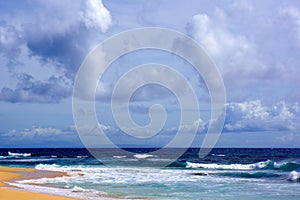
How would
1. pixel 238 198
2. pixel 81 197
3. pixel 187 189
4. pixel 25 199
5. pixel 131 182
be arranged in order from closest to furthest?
pixel 25 199
pixel 81 197
pixel 238 198
pixel 187 189
pixel 131 182

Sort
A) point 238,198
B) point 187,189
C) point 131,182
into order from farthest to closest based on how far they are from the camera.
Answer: point 131,182 → point 187,189 → point 238,198

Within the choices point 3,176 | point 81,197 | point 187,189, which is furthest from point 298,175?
point 3,176

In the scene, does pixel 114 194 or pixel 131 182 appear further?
pixel 131 182

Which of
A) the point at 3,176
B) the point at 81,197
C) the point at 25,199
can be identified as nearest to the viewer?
the point at 25,199

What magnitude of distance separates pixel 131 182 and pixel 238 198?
7.87 m

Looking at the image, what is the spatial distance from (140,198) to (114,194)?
1727 mm

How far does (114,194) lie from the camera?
19.0 meters

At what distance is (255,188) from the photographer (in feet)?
75.0

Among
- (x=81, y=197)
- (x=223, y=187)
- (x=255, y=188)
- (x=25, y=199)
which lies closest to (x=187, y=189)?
(x=223, y=187)

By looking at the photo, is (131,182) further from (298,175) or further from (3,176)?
(298,175)

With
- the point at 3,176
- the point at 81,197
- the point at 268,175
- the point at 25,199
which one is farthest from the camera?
the point at 268,175

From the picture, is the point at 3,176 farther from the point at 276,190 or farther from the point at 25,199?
the point at 276,190

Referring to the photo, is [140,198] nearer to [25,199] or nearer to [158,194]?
[158,194]

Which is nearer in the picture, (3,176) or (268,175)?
(3,176)
